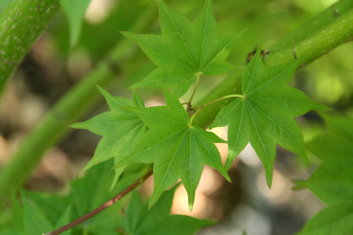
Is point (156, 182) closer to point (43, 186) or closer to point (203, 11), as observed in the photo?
point (203, 11)

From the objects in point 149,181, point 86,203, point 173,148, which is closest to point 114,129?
point 173,148

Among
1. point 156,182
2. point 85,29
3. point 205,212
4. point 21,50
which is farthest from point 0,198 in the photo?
point 205,212

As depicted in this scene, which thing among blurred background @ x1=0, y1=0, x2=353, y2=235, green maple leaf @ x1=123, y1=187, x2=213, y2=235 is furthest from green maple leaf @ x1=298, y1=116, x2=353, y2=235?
blurred background @ x1=0, y1=0, x2=353, y2=235

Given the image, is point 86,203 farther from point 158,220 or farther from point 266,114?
point 266,114

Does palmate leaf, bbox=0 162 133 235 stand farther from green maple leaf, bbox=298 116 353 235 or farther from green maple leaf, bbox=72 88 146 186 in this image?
green maple leaf, bbox=298 116 353 235

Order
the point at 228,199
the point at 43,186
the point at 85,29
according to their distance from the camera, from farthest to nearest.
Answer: the point at 228,199 < the point at 43,186 < the point at 85,29
